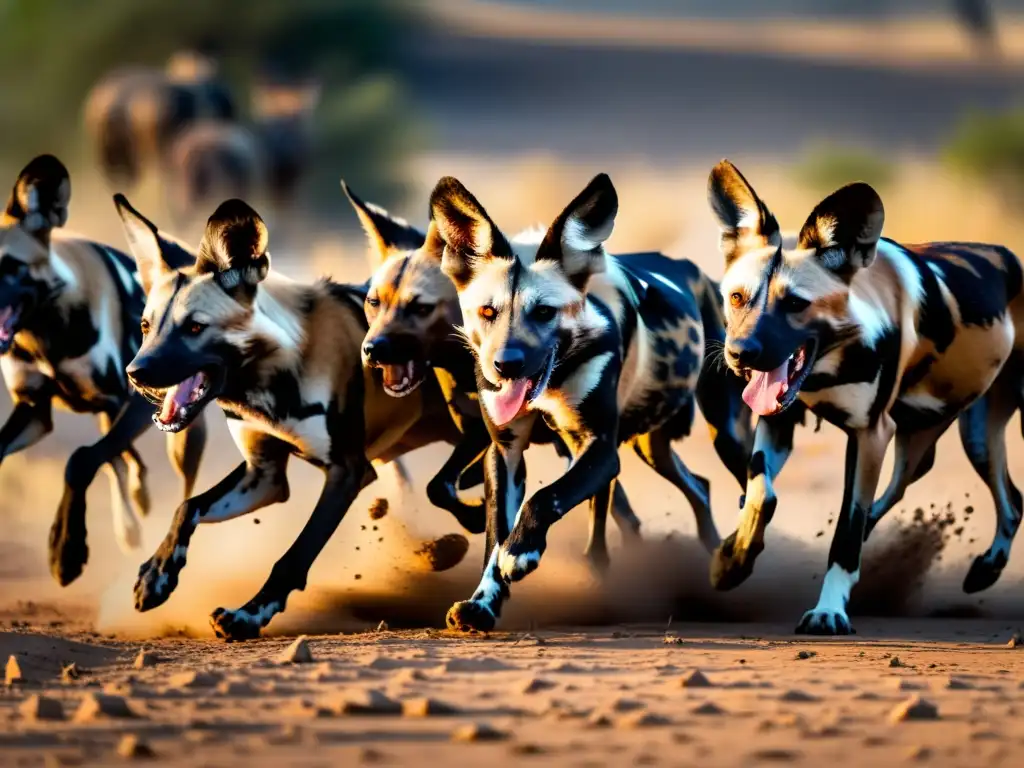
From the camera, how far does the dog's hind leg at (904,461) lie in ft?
26.1

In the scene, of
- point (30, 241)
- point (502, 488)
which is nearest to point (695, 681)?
point (502, 488)

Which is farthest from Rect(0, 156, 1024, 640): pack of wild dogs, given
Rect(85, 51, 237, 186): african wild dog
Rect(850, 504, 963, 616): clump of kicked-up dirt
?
Rect(85, 51, 237, 186): african wild dog

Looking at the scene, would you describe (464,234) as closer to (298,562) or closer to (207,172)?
→ (298,562)

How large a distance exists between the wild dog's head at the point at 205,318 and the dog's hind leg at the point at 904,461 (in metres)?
2.39

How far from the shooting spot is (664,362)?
25.0ft

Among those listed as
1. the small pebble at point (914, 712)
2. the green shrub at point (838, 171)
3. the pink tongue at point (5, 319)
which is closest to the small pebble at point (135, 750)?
the small pebble at point (914, 712)

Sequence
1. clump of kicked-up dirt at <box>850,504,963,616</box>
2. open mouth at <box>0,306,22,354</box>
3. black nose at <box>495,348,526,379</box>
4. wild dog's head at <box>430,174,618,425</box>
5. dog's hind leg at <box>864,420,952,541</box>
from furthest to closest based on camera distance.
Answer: open mouth at <box>0,306,22,354</box>, clump of kicked-up dirt at <box>850,504,963,616</box>, dog's hind leg at <box>864,420,952,541</box>, wild dog's head at <box>430,174,618,425</box>, black nose at <box>495,348,526,379</box>

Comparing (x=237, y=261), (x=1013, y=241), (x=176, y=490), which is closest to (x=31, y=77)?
(x=1013, y=241)

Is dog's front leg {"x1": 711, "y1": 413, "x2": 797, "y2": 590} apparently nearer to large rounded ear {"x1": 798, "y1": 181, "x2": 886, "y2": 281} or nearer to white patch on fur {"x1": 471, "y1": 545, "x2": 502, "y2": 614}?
large rounded ear {"x1": 798, "y1": 181, "x2": 886, "y2": 281}

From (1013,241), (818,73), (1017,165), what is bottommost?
(1013,241)

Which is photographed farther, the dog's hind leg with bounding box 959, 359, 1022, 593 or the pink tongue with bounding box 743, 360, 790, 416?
the dog's hind leg with bounding box 959, 359, 1022, 593

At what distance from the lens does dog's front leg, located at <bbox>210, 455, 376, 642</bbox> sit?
23.1 ft

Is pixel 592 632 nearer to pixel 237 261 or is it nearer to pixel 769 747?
pixel 237 261

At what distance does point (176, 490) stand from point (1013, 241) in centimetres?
870
